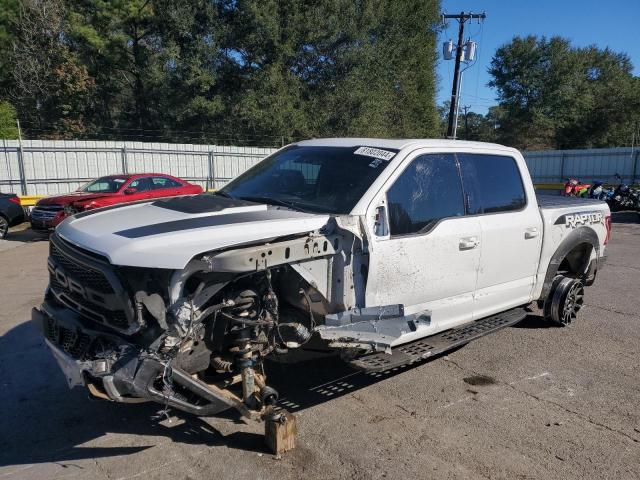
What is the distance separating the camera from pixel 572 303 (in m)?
6.00

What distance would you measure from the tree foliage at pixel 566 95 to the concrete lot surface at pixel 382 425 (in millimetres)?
46286

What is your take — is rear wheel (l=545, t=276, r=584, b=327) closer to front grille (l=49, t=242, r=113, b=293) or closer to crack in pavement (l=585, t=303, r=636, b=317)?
crack in pavement (l=585, t=303, r=636, b=317)

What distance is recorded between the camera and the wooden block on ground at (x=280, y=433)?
3328 mm

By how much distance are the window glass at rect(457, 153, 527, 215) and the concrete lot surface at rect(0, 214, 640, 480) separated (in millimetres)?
1531

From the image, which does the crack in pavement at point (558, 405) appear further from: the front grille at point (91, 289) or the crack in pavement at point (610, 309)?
the front grille at point (91, 289)

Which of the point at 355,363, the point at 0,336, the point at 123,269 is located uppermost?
the point at 123,269

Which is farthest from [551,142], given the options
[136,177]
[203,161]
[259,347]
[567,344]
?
[259,347]

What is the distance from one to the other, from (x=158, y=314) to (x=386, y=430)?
189 cm

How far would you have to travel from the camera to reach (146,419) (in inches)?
152

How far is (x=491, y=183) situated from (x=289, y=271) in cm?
243

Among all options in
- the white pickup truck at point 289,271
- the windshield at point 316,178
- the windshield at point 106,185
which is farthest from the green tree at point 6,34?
the white pickup truck at point 289,271

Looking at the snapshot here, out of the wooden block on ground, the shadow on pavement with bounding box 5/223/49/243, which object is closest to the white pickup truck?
the wooden block on ground

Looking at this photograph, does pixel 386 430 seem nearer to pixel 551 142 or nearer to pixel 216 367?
pixel 216 367

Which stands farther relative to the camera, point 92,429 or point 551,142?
point 551,142
